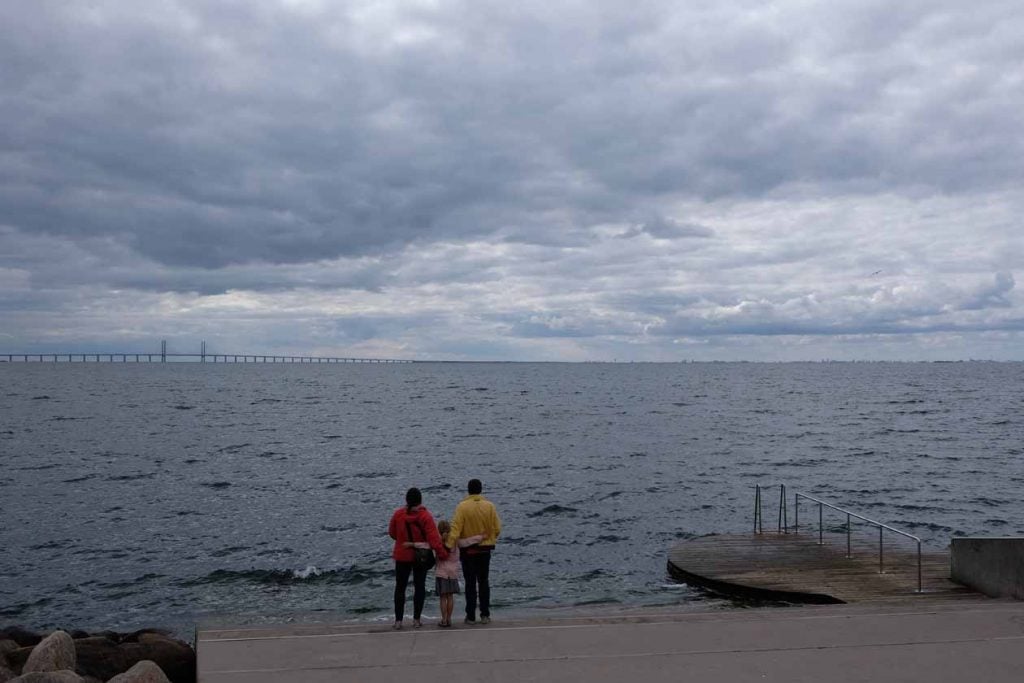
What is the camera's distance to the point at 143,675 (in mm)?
10195

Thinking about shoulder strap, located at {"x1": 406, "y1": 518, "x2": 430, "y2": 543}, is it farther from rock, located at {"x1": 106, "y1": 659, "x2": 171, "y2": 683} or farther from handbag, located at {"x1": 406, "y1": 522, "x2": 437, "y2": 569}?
rock, located at {"x1": 106, "y1": 659, "x2": 171, "y2": 683}

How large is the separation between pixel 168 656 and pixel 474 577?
4.27 meters

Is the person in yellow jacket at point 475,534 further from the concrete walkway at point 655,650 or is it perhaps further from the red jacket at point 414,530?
the concrete walkway at point 655,650

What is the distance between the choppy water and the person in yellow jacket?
6.56 m

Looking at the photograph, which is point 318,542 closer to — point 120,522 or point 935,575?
point 120,522

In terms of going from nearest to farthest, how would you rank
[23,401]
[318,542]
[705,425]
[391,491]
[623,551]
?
[623,551], [318,542], [391,491], [705,425], [23,401]

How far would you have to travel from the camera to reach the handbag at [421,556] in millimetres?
12117

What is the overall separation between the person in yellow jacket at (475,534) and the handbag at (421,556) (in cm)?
32

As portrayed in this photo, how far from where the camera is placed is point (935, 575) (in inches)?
656

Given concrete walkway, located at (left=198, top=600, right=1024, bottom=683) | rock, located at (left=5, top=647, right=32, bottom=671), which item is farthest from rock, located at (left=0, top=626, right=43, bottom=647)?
concrete walkway, located at (left=198, top=600, right=1024, bottom=683)

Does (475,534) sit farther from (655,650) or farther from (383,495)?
(383,495)

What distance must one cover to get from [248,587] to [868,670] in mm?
16061

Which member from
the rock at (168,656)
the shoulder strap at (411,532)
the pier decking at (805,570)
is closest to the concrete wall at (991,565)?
the pier decking at (805,570)

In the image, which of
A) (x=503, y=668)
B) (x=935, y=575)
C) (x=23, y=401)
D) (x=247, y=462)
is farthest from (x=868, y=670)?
(x=23, y=401)
